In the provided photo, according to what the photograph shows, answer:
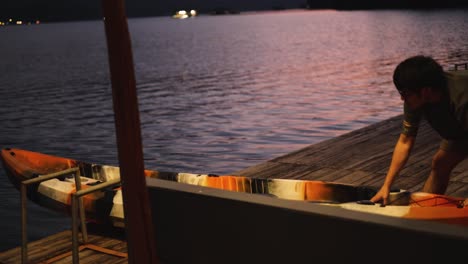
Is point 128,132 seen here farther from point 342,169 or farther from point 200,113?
point 200,113

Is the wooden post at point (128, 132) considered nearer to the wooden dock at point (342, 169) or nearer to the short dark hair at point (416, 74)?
the short dark hair at point (416, 74)

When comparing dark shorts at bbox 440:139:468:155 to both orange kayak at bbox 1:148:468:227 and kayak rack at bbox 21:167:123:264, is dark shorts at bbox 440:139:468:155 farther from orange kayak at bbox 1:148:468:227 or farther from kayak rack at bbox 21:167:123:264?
kayak rack at bbox 21:167:123:264

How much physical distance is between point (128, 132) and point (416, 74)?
2.37m

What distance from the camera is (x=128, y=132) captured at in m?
2.36

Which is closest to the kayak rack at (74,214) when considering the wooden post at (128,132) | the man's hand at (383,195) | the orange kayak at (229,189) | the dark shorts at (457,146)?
the orange kayak at (229,189)

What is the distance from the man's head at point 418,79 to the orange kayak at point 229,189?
79 centimetres

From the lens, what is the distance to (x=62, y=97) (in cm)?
3106

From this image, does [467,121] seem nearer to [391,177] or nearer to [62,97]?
[391,177]

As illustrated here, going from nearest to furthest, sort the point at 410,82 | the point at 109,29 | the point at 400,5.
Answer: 1. the point at 109,29
2. the point at 410,82
3. the point at 400,5

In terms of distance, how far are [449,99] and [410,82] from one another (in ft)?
1.69

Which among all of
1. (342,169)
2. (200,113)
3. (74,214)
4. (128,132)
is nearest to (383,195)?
(74,214)

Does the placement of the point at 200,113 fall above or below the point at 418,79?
below

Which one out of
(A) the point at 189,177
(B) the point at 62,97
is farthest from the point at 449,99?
(B) the point at 62,97

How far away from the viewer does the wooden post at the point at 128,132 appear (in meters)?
2.30
